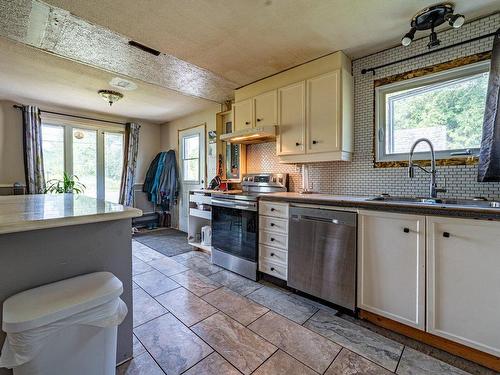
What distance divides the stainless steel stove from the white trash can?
5.33ft

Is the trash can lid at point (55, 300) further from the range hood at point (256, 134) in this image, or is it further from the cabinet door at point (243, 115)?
the cabinet door at point (243, 115)

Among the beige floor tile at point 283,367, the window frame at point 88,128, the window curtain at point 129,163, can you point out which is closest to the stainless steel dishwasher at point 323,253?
the beige floor tile at point 283,367

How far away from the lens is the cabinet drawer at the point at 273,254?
93.4 inches

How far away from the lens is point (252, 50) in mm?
2338

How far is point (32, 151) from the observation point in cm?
376

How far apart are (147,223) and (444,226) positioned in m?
5.14

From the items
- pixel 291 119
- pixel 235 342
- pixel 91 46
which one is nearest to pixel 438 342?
pixel 235 342

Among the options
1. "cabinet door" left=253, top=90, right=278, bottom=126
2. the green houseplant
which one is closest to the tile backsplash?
"cabinet door" left=253, top=90, right=278, bottom=126

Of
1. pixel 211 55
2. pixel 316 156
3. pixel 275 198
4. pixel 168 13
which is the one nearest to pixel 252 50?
pixel 211 55

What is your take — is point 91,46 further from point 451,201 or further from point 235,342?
point 451,201

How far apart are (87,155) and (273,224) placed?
4.12 meters

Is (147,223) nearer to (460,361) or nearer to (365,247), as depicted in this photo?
(365,247)

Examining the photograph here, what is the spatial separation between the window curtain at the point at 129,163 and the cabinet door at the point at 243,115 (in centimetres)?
274

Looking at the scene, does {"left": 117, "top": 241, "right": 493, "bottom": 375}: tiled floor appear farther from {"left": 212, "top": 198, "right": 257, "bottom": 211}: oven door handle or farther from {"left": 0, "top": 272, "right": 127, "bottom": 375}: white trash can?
{"left": 212, "top": 198, "right": 257, "bottom": 211}: oven door handle
